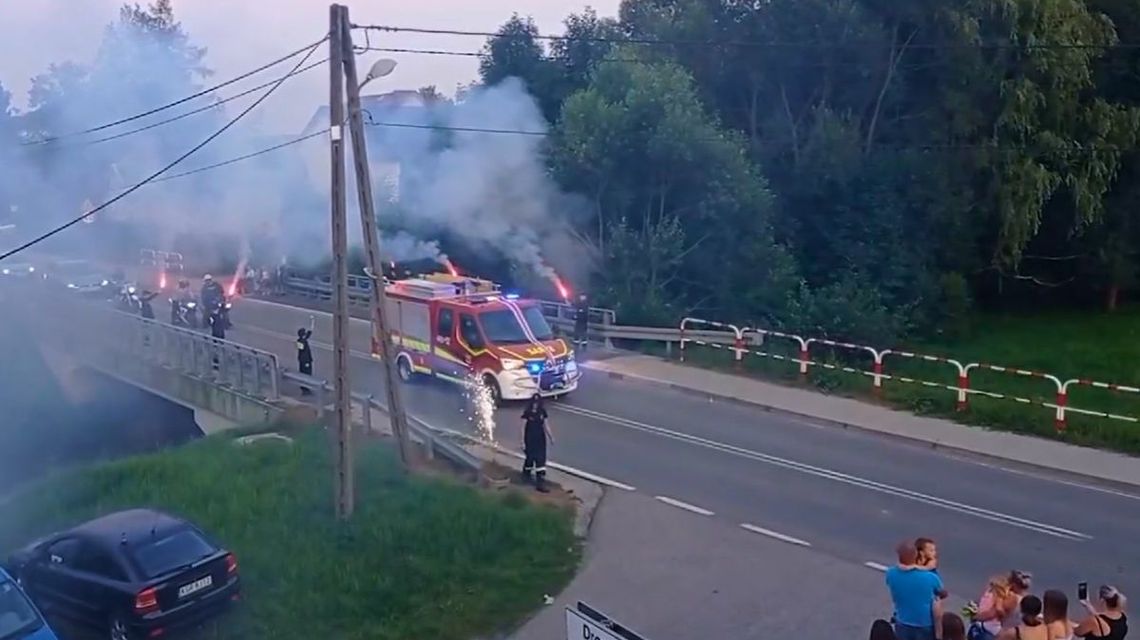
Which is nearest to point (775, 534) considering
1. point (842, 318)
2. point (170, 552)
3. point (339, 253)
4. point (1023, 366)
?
point (339, 253)

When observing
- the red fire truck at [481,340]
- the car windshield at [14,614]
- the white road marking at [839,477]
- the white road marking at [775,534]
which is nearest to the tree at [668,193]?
the red fire truck at [481,340]

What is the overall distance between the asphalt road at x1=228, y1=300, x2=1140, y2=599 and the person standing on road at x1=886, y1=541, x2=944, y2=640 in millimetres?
3982

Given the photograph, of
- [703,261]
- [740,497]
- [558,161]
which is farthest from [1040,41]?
[740,497]

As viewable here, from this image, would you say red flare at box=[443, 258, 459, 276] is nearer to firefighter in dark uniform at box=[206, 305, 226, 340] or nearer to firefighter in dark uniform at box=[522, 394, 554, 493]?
firefighter in dark uniform at box=[206, 305, 226, 340]

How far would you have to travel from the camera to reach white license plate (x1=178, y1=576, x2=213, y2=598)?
12086 mm

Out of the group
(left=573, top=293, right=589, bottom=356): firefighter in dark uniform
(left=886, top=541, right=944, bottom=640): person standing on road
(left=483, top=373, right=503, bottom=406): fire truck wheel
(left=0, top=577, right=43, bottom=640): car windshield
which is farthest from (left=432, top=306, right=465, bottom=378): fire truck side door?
(left=886, top=541, right=944, bottom=640): person standing on road

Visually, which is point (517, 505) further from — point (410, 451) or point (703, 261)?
point (703, 261)

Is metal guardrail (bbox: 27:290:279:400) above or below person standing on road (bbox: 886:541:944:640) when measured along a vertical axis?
below

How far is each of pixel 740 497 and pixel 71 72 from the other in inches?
752

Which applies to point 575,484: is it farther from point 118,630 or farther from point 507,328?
point 118,630

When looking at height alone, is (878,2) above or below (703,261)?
above

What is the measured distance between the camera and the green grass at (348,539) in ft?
41.3

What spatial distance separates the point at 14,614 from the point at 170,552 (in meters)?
1.90

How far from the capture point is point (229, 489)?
54.2 feet
